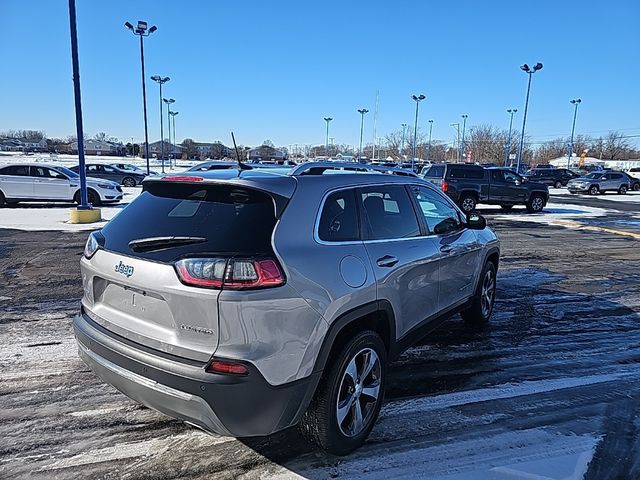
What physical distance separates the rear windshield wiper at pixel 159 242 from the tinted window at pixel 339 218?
0.72 metres

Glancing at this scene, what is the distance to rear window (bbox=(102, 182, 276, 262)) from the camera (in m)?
2.49

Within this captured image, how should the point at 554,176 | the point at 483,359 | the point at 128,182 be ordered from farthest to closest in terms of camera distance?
the point at 554,176
the point at 128,182
the point at 483,359

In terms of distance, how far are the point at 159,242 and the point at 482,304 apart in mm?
3760

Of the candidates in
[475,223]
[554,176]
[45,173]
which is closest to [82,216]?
[45,173]

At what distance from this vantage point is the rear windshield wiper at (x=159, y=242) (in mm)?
2543

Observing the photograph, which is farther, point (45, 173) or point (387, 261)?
point (45, 173)

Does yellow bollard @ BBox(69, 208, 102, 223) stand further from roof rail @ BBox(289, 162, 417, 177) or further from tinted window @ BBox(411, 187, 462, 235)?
tinted window @ BBox(411, 187, 462, 235)

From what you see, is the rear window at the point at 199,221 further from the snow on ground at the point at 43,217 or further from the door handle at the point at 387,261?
the snow on ground at the point at 43,217

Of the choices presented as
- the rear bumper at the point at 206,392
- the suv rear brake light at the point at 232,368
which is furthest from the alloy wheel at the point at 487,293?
the suv rear brake light at the point at 232,368

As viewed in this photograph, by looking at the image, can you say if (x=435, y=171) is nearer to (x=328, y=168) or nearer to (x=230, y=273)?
(x=328, y=168)

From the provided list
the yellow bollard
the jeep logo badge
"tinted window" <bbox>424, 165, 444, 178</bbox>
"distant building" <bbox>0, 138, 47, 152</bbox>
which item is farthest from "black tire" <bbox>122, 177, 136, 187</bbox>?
"distant building" <bbox>0, 138, 47, 152</bbox>

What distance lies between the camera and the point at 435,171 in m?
19.2

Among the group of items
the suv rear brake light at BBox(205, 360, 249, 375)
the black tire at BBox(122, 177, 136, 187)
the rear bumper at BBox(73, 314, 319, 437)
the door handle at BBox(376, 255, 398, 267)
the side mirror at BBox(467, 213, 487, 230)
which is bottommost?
the black tire at BBox(122, 177, 136, 187)

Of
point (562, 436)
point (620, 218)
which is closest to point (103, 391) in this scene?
point (562, 436)
